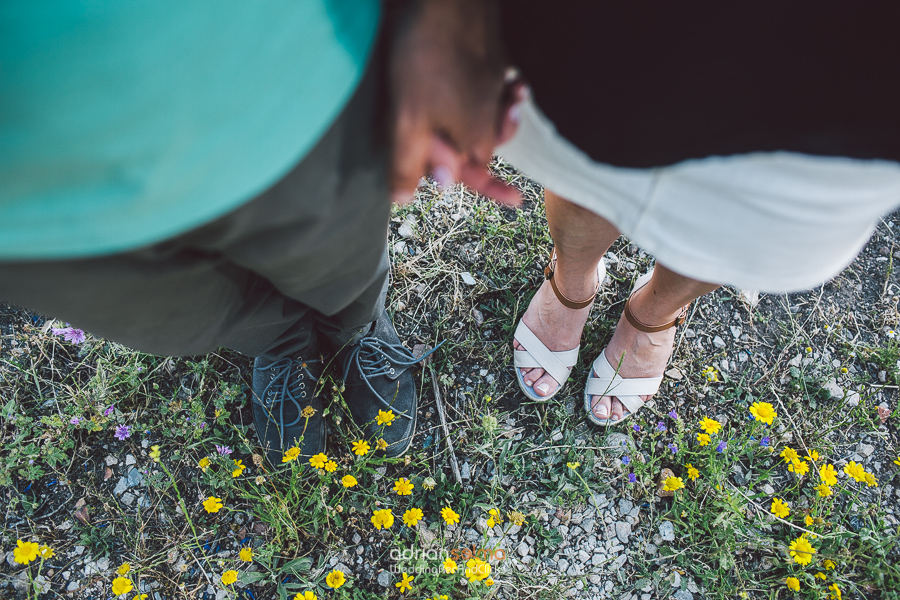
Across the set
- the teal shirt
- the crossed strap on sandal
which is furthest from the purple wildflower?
the crossed strap on sandal

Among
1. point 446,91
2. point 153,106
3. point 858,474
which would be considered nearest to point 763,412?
point 858,474

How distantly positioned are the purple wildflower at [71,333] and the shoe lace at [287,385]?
26.7 inches

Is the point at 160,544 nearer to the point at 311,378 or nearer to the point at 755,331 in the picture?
the point at 311,378

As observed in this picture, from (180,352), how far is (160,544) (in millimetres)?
841

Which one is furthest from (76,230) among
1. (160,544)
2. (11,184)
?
(160,544)

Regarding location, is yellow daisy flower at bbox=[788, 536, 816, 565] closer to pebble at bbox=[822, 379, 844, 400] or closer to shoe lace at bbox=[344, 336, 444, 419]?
pebble at bbox=[822, 379, 844, 400]

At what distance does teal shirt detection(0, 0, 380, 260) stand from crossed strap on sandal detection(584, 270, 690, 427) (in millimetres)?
1350

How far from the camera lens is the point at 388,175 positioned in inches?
30.5

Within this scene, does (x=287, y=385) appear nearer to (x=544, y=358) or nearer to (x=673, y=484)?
(x=544, y=358)

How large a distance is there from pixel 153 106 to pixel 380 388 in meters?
1.25

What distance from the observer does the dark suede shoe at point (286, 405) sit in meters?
1.60

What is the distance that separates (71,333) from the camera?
1739 millimetres

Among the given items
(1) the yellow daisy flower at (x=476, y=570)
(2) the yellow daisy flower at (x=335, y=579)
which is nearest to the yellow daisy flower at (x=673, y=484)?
(1) the yellow daisy flower at (x=476, y=570)

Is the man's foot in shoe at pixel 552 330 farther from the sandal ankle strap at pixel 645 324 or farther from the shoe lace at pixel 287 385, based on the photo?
the shoe lace at pixel 287 385
